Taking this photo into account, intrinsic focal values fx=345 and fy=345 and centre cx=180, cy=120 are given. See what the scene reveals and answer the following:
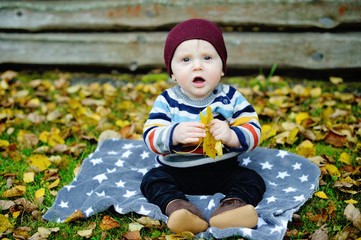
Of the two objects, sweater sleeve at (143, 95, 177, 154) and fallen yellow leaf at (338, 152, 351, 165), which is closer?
sweater sleeve at (143, 95, 177, 154)

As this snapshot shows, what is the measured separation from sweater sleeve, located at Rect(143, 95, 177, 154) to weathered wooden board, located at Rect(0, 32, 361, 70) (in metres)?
2.03

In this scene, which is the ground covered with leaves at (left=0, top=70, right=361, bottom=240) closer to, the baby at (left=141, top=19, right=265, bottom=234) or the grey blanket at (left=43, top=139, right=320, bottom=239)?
the grey blanket at (left=43, top=139, right=320, bottom=239)

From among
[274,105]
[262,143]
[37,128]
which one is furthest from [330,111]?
[37,128]

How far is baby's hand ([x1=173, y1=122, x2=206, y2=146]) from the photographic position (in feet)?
5.45

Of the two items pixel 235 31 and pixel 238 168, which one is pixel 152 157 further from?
pixel 235 31

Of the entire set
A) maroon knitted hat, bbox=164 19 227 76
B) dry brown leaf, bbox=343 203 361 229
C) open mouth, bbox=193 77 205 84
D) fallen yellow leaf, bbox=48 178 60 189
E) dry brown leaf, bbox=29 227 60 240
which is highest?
maroon knitted hat, bbox=164 19 227 76

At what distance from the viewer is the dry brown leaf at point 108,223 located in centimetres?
169

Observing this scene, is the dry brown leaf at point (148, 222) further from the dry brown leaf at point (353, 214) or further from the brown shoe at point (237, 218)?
the dry brown leaf at point (353, 214)

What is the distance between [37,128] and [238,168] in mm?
1839

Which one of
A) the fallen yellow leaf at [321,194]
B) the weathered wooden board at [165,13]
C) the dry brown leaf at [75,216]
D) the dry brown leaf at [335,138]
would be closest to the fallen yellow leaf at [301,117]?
the dry brown leaf at [335,138]

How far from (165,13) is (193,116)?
2.14m

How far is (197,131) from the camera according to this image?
166cm

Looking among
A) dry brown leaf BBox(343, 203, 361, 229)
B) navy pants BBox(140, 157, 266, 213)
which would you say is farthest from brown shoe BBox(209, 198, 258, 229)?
dry brown leaf BBox(343, 203, 361, 229)

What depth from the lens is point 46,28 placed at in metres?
4.01
